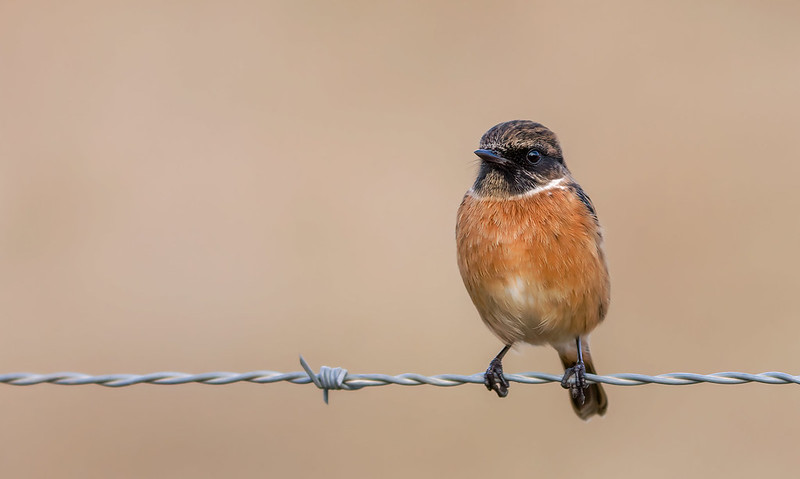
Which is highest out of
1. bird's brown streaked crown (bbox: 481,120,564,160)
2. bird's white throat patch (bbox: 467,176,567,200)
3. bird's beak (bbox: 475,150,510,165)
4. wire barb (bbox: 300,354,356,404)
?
bird's brown streaked crown (bbox: 481,120,564,160)

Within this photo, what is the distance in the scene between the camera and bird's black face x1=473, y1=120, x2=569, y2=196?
18.3 feet

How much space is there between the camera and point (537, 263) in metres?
5.22

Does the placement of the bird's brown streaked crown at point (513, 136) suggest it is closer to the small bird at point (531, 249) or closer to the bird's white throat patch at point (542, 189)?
the small bird at point (531, 249)

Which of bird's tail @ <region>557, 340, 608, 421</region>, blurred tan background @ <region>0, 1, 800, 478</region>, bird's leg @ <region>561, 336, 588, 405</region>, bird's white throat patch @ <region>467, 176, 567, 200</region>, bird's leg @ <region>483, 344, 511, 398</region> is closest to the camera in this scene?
bird's leg @ <region>561, 336, 588, 405</region>

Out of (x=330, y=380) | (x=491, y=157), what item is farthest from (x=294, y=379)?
(x=491, y=157)

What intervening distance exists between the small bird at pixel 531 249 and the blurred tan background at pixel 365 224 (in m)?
2.11

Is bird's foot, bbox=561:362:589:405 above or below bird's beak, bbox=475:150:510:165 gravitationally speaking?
below

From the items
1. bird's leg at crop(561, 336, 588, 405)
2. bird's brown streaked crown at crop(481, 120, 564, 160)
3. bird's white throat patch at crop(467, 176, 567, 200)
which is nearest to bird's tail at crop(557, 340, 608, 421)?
bird's leg at crop(561, 336, 588, 405)

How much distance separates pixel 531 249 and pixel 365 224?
431 cm

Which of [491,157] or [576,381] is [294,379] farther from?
[491,157]

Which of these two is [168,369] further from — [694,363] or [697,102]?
[697,102]

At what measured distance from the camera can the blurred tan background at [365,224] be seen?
7.69 metres

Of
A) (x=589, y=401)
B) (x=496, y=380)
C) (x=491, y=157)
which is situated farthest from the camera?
(x=589, y=401)

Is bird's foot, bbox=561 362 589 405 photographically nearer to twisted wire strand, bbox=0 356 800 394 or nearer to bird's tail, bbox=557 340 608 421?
bird's tail, bbox=557 340 608 421
